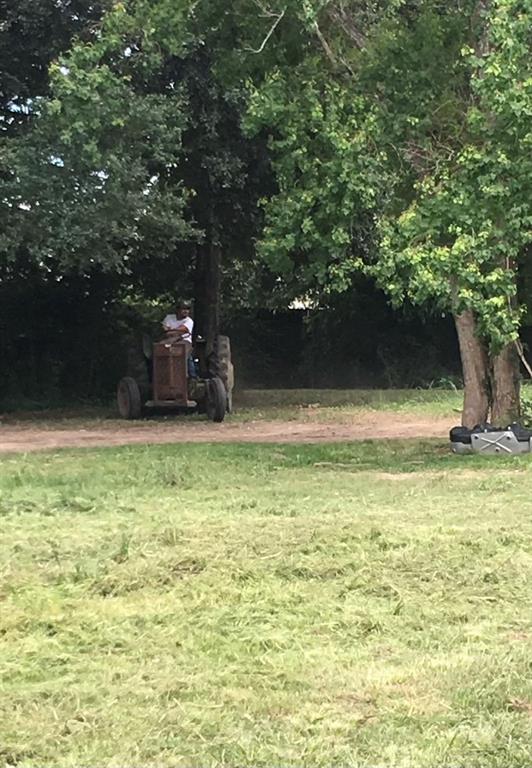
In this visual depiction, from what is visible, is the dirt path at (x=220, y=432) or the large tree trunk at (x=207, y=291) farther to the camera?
the large tree trunk at (x=207, y=291)

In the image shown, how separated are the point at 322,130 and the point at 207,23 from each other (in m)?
2.01

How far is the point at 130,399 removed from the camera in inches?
619

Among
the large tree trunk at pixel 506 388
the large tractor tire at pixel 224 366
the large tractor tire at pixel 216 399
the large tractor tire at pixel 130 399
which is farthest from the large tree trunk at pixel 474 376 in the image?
the large tractor tire at pixel 130 399

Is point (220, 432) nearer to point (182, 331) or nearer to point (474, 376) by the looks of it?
point (182, 331)

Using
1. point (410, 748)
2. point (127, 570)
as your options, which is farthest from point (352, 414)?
point (410, 748)

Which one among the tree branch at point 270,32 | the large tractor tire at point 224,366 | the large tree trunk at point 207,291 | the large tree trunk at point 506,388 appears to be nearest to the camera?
the tree branch at point 270,32

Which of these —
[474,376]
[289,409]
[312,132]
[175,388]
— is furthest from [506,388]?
[289,409]

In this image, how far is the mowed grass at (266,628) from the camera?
3.09 metres

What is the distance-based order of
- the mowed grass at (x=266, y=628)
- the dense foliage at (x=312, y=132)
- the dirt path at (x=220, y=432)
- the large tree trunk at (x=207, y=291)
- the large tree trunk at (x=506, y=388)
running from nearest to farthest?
the mowed grass at (x=266, y=628), the dense foliage at (x=312, y=132), the large tree trunk at (x=506, y=388), the dirt path at (x=220, y=432), the large tree trunk at (x=207, y=291)

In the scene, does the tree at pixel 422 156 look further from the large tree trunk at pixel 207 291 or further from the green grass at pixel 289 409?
the large tree trunk at pixel 207 291


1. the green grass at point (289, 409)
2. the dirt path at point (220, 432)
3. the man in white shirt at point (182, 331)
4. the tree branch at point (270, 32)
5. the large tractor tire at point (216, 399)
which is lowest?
the dirt path at point (220, 432)

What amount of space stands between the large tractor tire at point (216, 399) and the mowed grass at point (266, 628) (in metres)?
7.14

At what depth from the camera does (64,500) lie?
7.16 meters

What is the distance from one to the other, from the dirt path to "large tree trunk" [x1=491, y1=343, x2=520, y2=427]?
1397mm
